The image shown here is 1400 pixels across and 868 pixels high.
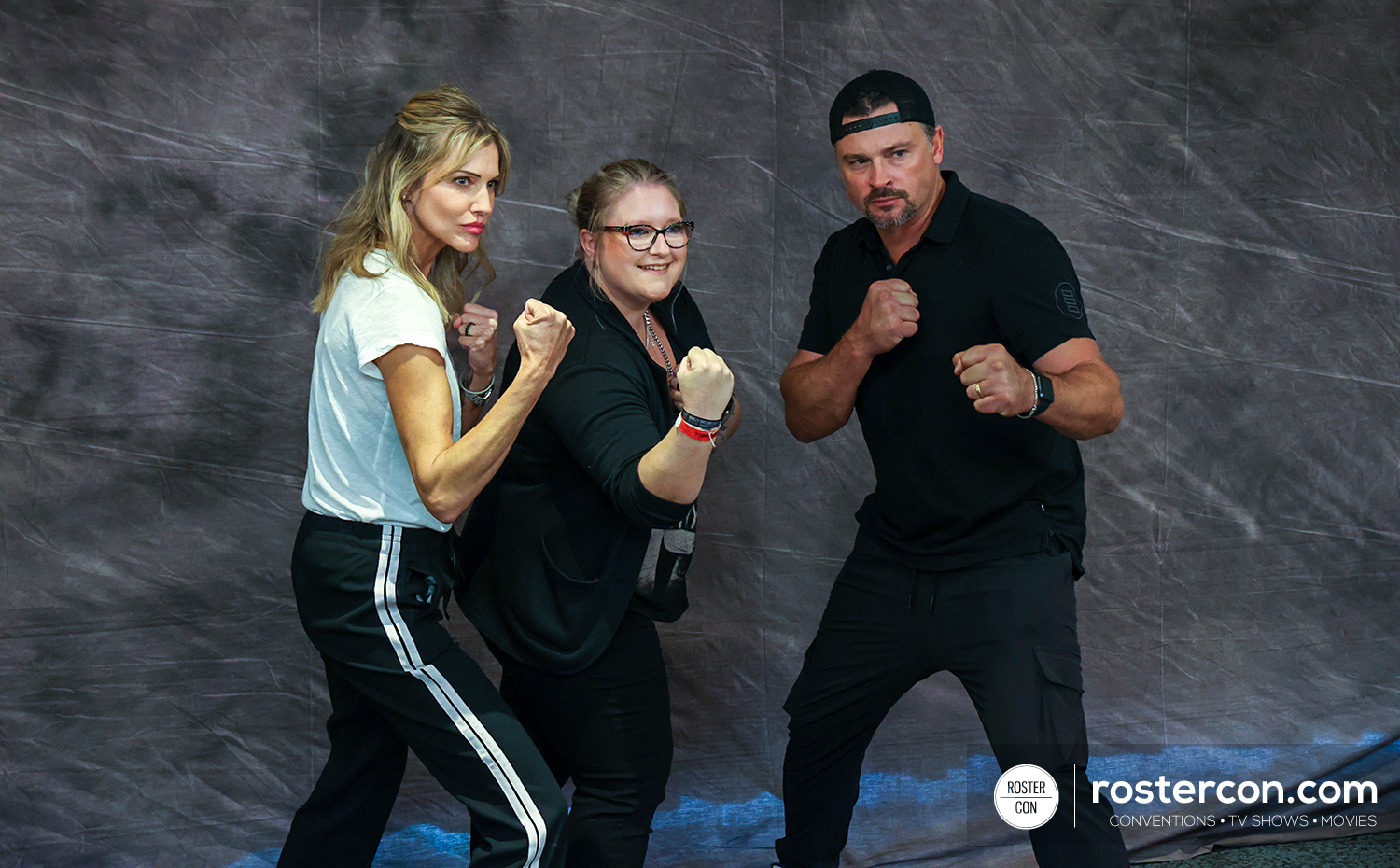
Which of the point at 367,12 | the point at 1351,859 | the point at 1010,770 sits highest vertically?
the point at 367,12

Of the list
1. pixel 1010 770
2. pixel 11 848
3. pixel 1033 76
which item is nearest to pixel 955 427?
pixel 1010 770

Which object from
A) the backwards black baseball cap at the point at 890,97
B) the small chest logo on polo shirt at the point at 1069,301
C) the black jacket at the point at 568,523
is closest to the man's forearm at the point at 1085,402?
the small chest logo on polo shirt at the point at 1069,301

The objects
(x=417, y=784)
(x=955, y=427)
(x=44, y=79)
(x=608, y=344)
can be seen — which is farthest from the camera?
(x=417, y=784)

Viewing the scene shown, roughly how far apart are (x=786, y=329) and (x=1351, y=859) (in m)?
1.87

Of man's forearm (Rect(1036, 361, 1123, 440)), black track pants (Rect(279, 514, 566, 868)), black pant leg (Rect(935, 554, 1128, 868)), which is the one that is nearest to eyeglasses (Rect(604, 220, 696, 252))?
black track pants (Rect(279, 514, 566, 868))

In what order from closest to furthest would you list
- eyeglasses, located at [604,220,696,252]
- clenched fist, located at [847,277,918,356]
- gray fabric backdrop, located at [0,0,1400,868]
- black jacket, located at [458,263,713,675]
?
1. black jacket, located at [458,263,713,675]
2. eyeglasses, located at [604,220,696,252]
3. clenched fist, located at [847,277,918,356]
4. gray fabric backdrop, located at [0,0,1400,868]

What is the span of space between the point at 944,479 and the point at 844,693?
457mm

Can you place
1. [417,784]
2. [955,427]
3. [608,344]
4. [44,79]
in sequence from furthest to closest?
[417,784]
[44,79]
[955,427]
[608,344]

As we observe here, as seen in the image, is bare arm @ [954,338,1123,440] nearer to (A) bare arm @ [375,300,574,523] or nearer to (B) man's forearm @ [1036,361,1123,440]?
(B) man's forearm @ [1036,361,1123,440]

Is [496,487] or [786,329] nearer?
[496,487]

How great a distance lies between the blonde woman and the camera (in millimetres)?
1809

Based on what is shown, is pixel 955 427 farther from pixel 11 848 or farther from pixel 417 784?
pixel 11 848

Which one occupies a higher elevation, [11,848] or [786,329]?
[786,329]

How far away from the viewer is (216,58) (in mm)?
2602
